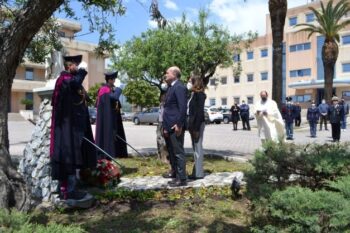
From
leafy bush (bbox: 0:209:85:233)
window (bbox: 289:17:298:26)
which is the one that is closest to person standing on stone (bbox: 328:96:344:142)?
leafy bush (bbox: 0:209:85:233)

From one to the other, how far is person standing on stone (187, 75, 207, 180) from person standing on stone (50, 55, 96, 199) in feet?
7.13

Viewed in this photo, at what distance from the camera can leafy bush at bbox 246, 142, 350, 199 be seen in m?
4.13

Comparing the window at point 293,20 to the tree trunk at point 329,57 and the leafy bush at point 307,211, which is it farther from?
the leafy bush at point 307,211

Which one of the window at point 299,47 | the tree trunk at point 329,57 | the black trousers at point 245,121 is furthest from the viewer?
the window at point 299,47

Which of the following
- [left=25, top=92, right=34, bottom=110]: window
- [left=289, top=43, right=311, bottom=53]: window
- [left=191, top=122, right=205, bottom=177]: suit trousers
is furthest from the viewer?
[left=289, top=43, right=311, bottom=53]: window

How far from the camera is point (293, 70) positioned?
57844 millimetres

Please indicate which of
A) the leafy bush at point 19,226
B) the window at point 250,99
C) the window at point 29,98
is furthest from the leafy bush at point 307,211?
the window at point 250,99

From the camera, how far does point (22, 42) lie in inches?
167

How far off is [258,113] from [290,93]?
48213 mm

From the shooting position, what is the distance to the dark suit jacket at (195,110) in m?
7.64

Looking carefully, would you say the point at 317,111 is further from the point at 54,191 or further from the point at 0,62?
the point at 0,62

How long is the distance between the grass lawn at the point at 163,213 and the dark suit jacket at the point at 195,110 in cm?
132

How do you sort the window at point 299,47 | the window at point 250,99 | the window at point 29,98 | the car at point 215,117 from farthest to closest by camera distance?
the window at point 250,99
the window at point 299,47
the window at point 29,98
the car at point 215,117

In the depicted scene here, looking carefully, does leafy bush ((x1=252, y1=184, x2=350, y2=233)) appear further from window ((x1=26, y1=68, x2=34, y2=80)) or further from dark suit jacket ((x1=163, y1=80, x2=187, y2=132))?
window ((x1=26, y1=68, x2=34, y2=80))
